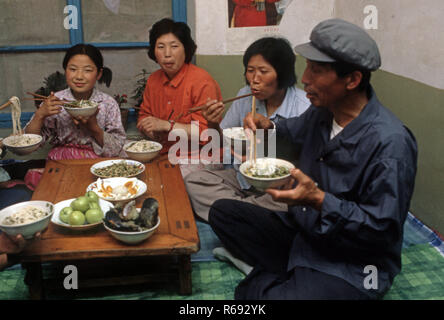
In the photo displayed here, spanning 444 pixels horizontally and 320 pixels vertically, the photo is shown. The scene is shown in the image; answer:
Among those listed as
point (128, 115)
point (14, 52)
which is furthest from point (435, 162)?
point (14, 52)

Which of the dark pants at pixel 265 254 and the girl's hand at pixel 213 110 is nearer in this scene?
the dark pants at pixel 265 254

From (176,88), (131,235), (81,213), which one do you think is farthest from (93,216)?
(176,88)

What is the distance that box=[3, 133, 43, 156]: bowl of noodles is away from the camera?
311 centimetres

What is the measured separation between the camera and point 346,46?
6.95ft

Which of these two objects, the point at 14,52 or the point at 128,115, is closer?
the point at 14,52

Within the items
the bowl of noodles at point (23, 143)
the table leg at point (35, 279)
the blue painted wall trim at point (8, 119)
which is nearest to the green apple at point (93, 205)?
the table leg at point (35, 279)

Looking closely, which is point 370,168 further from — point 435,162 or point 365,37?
point 435,162

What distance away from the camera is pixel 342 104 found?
7.75ft

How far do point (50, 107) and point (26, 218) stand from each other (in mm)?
1373

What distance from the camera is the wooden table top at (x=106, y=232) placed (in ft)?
7.16

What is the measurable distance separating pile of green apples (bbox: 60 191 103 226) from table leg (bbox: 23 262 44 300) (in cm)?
29

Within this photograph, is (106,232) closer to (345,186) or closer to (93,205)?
(93,205)

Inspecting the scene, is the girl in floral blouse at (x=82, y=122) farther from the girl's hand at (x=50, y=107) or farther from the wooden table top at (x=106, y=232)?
the wooden table top at (x=106, y=232)
